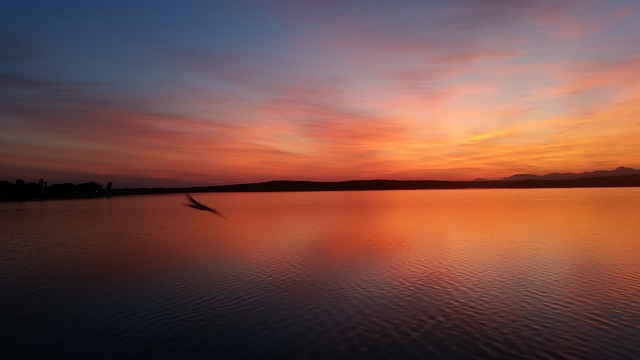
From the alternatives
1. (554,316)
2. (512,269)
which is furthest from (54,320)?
(512,269)

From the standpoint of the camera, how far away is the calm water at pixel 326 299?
15.5 metres

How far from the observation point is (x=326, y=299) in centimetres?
2192

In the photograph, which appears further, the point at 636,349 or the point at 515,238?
the point at 515,238

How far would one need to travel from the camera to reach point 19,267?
3166 cm

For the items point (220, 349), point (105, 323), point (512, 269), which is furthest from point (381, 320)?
point (512, 269)

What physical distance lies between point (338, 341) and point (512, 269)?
17.2 metres

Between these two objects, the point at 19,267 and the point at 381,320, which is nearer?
the point at 381,320

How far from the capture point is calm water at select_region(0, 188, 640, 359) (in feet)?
50.9

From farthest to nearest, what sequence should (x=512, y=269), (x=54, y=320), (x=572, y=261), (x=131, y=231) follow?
(x=131, y=231) < (x=572, y=261) < (x=512, y=269) < (x=54, y=320)

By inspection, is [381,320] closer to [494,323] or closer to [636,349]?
[494,323]

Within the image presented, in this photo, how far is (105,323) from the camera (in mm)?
18469

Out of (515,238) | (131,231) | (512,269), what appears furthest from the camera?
(131,231)

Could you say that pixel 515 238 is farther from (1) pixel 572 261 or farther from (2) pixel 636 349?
(2) pixel 636 349

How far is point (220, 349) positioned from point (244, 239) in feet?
102
